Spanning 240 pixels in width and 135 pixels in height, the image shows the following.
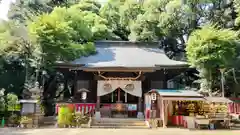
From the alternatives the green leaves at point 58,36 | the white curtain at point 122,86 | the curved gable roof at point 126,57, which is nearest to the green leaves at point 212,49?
the curved gable roof at point 126,57

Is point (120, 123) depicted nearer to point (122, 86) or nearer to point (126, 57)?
point (122, 86)

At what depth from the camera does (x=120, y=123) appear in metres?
16.2

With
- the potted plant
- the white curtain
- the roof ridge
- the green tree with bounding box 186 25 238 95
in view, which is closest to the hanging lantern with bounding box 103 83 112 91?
the white curtain

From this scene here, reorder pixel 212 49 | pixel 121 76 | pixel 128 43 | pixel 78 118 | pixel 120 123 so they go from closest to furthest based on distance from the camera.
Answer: pixel 78 118
pixel 120 123
pixel 212 49
pixel 121 76
pixel 128 43

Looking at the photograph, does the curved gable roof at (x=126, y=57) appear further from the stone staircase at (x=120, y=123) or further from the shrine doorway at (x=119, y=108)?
the stone staircase at (x=120, y=123)

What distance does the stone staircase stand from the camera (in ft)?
50.7

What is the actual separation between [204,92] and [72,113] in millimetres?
8989

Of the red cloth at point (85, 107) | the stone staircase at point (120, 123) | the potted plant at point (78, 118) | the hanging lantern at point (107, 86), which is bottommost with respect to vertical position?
the stone staircase at point (120, 123)

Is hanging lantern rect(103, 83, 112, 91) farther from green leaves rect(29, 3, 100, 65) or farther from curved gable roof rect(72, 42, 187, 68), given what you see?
green leaves rect(29, 3, 100, 65)

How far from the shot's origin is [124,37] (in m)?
29.1

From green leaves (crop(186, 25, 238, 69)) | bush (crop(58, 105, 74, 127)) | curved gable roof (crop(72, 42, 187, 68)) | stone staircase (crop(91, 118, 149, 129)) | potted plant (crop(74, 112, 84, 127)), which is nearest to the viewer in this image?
bush (crop(58, 105, 74, 127))

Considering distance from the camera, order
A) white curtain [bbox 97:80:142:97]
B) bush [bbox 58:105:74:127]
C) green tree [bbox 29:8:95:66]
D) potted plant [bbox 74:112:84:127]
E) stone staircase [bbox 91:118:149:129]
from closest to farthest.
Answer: bush [bbox 58:105:74:127] < potted plant [bbox 74:112:84:127] < stone staircase [bbox 91:118:149:129] < green tree [bbox 29:8:95:66] < white curtain [bbox 97:80:142:97]

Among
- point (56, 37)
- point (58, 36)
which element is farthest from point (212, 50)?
point (56, 37)

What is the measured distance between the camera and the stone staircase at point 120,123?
15.5 metres
